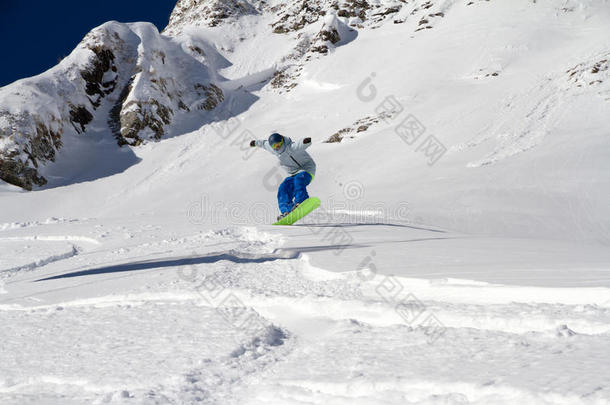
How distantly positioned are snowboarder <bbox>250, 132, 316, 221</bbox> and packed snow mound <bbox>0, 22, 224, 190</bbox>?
1831cm

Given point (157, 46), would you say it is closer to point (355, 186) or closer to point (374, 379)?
point (355, 186)

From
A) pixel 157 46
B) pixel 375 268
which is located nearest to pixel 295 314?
pixel 375 268

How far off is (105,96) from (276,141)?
997 inches

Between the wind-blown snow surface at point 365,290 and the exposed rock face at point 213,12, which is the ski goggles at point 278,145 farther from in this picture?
A: the exposed rock face at point 213,12

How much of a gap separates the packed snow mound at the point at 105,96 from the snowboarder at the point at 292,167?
18315 mm

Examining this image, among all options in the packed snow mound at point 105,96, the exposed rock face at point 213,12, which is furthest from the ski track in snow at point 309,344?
the exposed rock face at point 213,12

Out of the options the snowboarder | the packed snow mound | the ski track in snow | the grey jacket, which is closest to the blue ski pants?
the snowboarder

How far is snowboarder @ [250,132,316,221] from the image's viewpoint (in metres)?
7.48

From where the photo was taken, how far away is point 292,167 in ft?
25.5

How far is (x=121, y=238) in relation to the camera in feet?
23.2

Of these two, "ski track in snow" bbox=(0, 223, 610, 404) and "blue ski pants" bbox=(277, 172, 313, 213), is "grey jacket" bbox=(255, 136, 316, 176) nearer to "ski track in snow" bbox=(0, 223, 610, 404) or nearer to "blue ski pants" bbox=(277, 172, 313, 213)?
"blue ski pants" bbox=(277, 172, 313, 213)

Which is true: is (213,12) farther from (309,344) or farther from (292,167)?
(309,344)

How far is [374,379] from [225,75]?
3410cm

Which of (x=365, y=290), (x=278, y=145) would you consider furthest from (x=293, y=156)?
(x=365, y=290)
